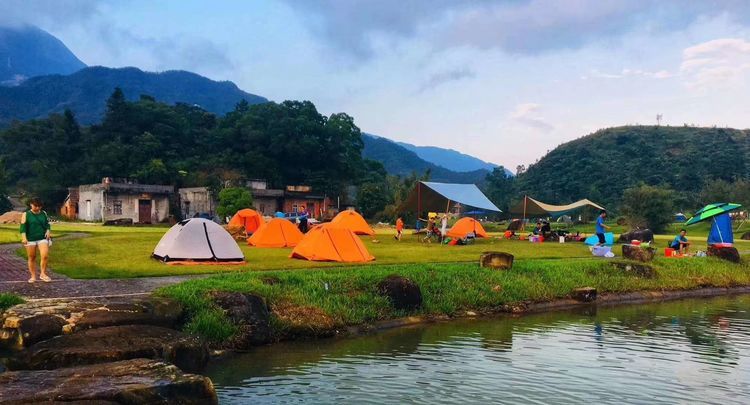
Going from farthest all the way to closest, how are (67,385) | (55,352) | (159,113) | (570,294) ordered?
1. (159,113)
2. (570,294)
3. (55,352)
4. (67,385)

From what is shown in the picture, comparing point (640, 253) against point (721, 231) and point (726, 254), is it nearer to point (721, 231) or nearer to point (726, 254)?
point (726, 254)

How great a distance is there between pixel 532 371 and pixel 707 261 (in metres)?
17.1

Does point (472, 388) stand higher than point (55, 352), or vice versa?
point (55, 352)

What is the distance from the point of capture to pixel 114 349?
871 cm

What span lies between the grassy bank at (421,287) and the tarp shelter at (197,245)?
3.50m

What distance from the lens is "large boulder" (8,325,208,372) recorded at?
8430 mm

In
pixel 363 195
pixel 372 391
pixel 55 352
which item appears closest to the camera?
pixel 55 352

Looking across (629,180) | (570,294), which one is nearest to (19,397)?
(570,294)

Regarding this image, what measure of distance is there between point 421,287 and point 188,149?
215ft

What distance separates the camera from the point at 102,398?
6355mm

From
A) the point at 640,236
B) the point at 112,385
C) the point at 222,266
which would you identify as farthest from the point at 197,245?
the point at 640,236

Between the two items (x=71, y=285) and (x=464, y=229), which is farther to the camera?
(x=464, y=229)

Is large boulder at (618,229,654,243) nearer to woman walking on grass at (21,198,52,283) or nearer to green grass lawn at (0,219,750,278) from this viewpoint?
green grass lawn at (0,219,750,278)

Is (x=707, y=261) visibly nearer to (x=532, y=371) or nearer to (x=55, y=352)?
(x=532, y=371)
